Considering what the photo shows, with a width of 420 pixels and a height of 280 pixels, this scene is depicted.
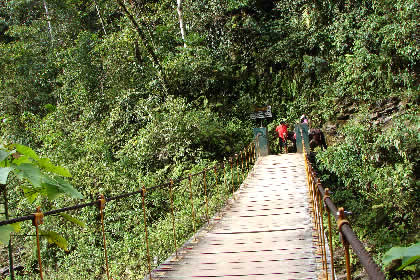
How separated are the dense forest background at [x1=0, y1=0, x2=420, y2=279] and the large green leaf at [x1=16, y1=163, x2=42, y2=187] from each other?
22.3ft

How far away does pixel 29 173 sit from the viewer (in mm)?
1243

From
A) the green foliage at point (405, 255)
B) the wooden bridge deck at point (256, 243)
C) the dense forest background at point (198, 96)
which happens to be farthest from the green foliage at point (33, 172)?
the dense forest background at point (198, 96)

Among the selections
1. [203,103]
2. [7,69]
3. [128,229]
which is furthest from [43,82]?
[128,229]

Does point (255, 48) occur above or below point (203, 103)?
above

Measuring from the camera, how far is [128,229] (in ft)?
32.7

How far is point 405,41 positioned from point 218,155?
25.2ft

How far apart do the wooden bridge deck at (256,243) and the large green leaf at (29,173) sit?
8.92ft

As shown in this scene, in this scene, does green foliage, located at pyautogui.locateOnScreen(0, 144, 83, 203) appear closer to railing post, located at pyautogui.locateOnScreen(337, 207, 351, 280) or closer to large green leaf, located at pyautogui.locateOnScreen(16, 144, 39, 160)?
large green leaf, located at pyautogui.locateOnScreen(16, 144, 39, 160)

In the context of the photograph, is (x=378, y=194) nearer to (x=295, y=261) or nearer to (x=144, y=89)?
(x=295, y=261)

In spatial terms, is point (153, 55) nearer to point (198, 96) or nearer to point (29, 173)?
point (198, 96)

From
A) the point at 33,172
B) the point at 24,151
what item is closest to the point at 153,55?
the point at 24,151

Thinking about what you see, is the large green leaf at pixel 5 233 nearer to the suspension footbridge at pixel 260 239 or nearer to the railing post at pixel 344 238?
the suspension footbridge at pixel 260 239

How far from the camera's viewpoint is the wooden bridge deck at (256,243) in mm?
3691

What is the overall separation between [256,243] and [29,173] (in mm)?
A: 3781
